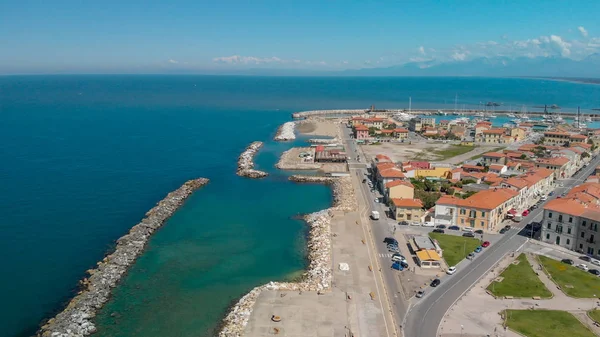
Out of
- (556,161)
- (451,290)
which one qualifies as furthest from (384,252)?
(556,161)

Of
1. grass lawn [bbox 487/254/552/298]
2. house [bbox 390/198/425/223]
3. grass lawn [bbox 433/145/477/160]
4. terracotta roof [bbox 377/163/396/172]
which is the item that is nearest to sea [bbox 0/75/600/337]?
terracotta roof [bbox 377/163/396/172]

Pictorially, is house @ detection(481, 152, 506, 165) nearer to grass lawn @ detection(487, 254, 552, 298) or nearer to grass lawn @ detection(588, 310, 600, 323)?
grass lawn @ detection(487, 254, 552, 298)

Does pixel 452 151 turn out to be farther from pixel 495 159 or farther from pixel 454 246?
pixel 454 246

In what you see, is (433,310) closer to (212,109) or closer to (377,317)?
(377,317)

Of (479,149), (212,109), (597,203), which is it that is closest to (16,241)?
(597,203)

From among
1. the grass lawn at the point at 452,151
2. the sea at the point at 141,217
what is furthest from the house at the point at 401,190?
the grass lawn at the point at 452,151
